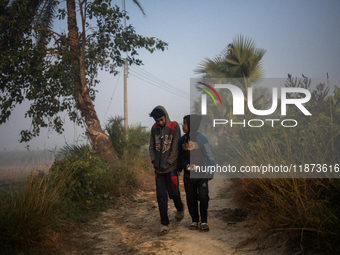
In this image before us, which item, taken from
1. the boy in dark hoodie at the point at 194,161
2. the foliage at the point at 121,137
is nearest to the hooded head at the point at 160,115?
the boy in dark hoodie at the point at 194,161

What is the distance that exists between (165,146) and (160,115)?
54 cm

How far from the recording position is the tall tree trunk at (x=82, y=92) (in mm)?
10039

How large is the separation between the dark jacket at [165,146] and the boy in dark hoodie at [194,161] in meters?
0.16

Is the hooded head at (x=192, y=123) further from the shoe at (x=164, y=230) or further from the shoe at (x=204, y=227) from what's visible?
the shoe at (x=164, y=230)

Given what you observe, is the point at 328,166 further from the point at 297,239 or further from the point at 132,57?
the point at 132,57

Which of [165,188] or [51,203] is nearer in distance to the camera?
[51,203]

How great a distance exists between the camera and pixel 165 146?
464cm

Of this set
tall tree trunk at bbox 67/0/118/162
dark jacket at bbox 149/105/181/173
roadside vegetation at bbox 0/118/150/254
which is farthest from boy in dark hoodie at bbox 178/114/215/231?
tall tree trunk at bbox 67/0/118/162

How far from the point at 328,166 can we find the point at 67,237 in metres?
4.86

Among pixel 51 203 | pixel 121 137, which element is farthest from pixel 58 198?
pixel 121 137

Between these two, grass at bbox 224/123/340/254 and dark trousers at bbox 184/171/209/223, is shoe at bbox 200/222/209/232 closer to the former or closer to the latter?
dark trousers at bbox 184/171/209/223

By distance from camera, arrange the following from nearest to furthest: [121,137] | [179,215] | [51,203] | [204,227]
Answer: [51,203], [204,227], [179,215], [121,137]

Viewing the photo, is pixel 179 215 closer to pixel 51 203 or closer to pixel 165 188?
pixel 165 188

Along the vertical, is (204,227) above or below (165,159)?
below
